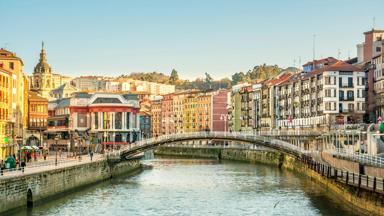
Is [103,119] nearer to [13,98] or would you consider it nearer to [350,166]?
[13,98]

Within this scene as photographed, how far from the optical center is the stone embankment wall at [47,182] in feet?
172

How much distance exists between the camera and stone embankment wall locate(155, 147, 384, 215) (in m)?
48.9

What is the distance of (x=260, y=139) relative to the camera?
98812mm

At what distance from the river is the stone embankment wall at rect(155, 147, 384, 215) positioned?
3.12 feet

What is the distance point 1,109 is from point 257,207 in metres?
38.1

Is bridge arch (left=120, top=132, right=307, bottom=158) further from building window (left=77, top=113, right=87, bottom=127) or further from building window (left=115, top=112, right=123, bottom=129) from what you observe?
building window (left=77, top=113, right=87, bottom=127)

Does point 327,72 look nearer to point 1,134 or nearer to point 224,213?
point 1,134

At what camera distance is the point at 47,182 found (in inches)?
2495

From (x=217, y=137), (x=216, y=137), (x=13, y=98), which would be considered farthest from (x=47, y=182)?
(x=217, y=137)

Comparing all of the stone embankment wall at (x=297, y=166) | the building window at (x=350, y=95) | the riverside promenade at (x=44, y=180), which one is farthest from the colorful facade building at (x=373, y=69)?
the riverside promenade at (x=44, y=180)

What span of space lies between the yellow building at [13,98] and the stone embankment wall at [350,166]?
36167mm

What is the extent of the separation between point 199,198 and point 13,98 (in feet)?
125

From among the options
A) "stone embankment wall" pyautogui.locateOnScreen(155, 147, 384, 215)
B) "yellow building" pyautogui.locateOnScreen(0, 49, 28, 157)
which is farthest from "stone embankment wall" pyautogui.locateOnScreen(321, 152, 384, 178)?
"yellow building" pyautogui.locateOnScreen(0, 49, 28, 157)

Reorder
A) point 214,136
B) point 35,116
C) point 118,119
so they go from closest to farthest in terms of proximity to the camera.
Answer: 1. point 214,136
2. point 35,116
3. point 118,119
